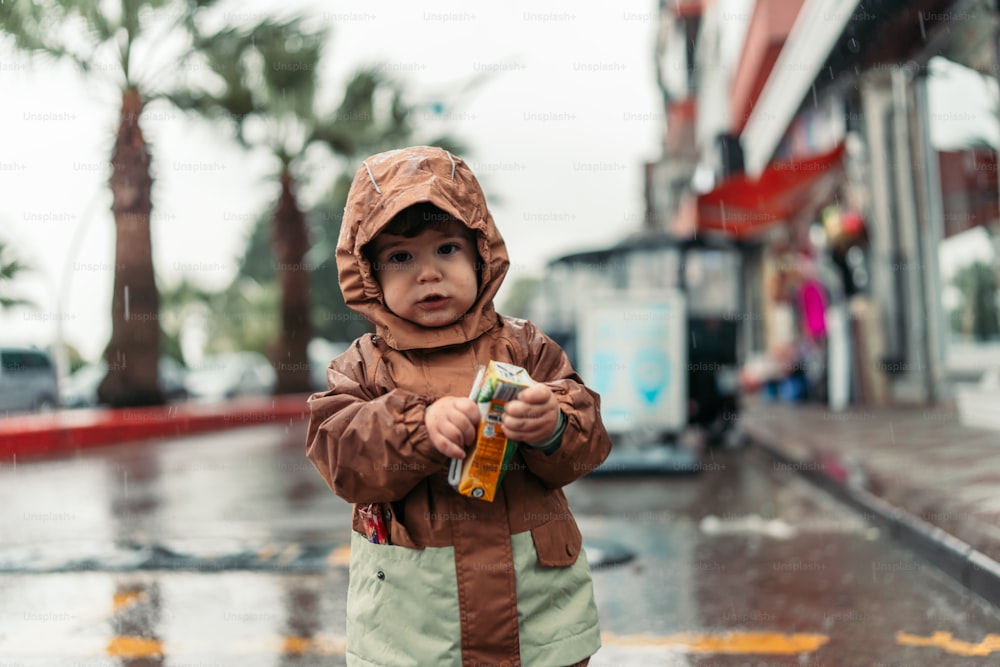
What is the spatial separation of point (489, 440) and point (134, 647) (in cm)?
227

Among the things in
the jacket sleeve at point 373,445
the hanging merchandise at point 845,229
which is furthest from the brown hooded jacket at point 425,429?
Answer: the hanging merchandise at point 845,229

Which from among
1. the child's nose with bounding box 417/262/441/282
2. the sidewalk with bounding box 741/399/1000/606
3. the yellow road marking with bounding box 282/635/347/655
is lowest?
the yellow road marking with bounding box 282/635/347/655

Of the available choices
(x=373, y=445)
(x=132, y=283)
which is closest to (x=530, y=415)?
(x=373, y=445)

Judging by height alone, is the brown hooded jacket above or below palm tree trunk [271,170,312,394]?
below

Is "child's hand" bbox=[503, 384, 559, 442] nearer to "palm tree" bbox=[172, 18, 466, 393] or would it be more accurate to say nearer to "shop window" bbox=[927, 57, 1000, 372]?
"shop window" bbox=[927, 57, 1000, 372]

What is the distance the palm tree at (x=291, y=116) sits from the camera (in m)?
14.7

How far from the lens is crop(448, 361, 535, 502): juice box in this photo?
5.74 feet

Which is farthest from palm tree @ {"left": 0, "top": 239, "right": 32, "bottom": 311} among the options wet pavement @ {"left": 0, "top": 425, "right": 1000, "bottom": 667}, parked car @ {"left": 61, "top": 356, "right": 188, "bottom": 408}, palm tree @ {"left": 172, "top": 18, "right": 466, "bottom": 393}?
wet pavement @ {"left": 0, "top": 425, "right": 1000, "bottom": 667}

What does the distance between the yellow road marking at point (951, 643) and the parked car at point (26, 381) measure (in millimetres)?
20933

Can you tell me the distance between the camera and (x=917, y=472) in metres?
6.27

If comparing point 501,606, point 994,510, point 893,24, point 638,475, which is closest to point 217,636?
point 501,606

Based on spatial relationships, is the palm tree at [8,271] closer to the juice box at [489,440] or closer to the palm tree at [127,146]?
the palm tree at [127,146]

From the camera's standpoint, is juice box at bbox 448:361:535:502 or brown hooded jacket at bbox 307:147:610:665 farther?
brown hooded jacket at bbox 307:147:610:665

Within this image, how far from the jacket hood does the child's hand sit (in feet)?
0.98
